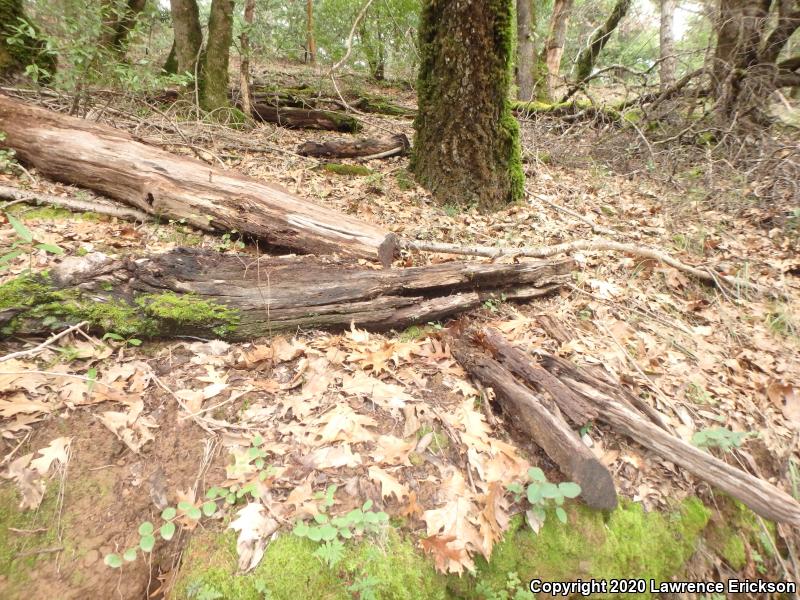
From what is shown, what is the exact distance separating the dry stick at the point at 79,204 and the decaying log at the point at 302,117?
5.21 metres

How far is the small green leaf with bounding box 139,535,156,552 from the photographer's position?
5.57ft

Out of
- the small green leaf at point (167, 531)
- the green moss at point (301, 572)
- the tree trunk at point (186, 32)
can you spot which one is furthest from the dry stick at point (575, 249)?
the tree trunk at point (186, 32)

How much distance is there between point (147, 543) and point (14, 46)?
7.42 meters

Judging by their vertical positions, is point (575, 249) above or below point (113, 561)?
above

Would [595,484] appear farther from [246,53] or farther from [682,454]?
[246,53]

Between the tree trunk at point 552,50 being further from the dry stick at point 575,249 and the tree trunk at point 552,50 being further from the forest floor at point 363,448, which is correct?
the forest floor at point 363,448

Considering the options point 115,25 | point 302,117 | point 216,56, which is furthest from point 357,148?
point 115,25

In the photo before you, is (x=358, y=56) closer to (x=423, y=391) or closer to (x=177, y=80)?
(x=177, y=80)

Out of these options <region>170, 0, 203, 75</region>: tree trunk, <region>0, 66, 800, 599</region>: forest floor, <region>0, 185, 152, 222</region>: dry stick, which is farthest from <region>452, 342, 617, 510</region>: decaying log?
<region>170, 0, 203, 75</region>: tree trunk

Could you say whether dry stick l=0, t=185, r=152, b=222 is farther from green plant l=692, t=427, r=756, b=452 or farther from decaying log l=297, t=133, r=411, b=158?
green plant l=692, t=427, r=756, b=452

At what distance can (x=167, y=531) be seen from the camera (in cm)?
175

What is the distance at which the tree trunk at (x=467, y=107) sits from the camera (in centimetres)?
488

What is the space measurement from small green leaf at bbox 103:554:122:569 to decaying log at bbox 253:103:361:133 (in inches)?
334

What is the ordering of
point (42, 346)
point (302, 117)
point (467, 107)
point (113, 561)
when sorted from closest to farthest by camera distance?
point (113, 561) → point (42, 346) → point (467, 107) → point (302, 117)
